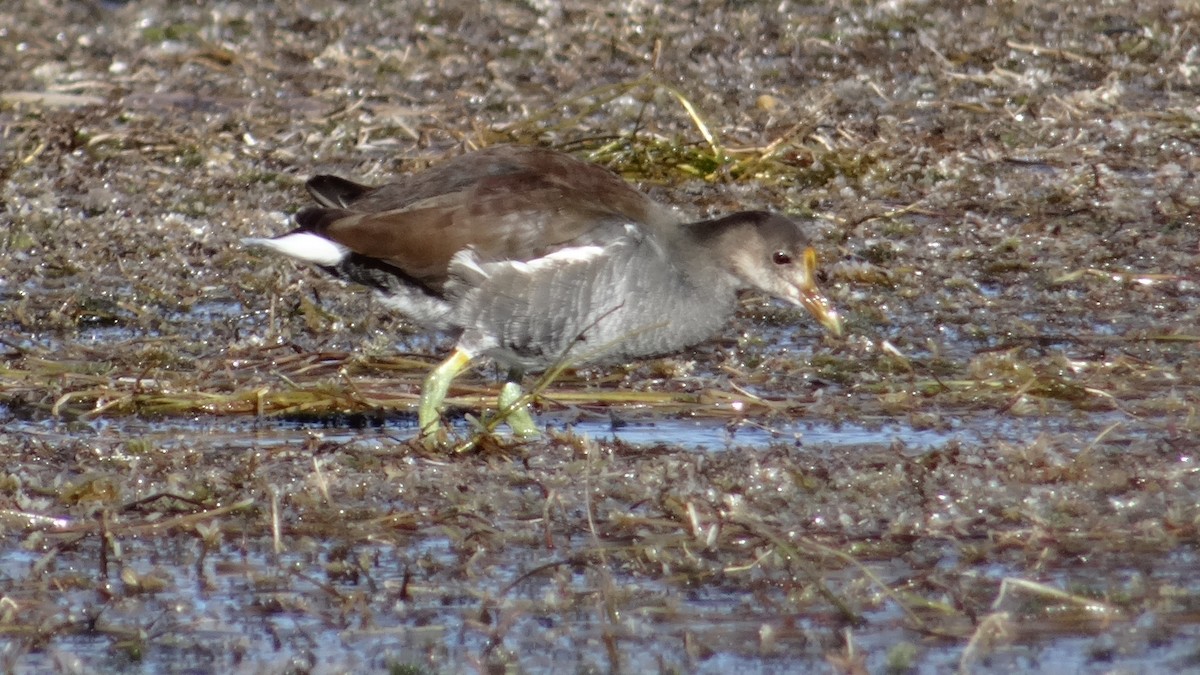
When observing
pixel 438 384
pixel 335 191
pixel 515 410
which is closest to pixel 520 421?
pixel 515 410

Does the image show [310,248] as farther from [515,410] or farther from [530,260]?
[515,410]

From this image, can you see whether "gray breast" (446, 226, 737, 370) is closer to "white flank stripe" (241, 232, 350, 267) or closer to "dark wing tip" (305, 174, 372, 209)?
"white flank stripe" (241, 232, 350, 267)

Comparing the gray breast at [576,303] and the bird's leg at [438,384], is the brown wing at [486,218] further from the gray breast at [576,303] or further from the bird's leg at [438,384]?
the bird's leg at [438,384]

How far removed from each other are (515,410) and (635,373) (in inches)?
33.7

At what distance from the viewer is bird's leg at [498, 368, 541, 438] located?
5.87 meters

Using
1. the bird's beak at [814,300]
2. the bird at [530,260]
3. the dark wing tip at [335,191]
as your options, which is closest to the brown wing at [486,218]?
the bird at [530,260]

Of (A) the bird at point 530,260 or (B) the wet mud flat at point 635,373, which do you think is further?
(A) the bird at point 530,260

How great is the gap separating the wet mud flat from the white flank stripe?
0.45 metres

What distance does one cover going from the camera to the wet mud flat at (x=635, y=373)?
447 cm

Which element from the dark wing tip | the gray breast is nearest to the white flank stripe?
the dark wing tip

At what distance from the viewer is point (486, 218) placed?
6043mm

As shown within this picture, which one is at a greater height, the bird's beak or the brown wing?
the brown wing

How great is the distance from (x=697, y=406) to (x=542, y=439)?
2.09ft

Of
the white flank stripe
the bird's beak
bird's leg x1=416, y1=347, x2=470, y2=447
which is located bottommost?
bird's leg x1=416, y1=347, x2=470, y2=447
